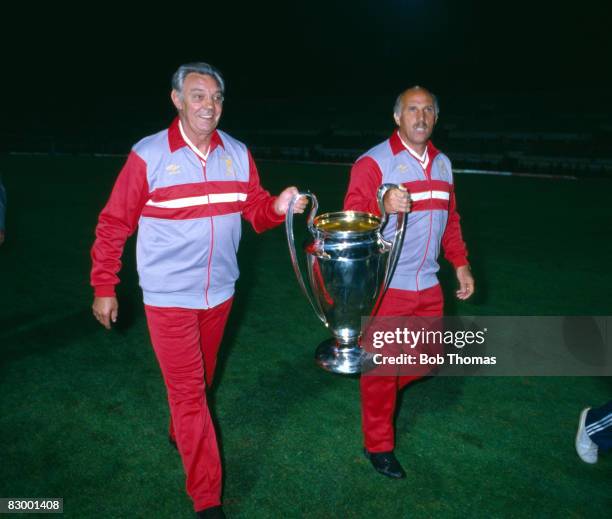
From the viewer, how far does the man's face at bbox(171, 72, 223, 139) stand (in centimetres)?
217

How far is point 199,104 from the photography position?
2180 millimetres

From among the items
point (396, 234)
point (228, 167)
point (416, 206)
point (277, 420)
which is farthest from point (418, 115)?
point (277, 420)

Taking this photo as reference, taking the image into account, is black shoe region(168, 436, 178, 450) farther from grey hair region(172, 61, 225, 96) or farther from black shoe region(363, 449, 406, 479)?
grey hair region(172, 61, 225, 96)

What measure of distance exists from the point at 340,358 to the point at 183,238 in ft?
2.53

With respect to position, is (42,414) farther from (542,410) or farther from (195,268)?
(542,410)

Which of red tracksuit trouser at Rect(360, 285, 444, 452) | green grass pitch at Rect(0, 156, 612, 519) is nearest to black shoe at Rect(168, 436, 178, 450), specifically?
green grass pitch at Rect(0, 156, 612, 519)

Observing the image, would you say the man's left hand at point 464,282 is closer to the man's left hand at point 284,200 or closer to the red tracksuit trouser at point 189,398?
the man's left hand at point 284,200

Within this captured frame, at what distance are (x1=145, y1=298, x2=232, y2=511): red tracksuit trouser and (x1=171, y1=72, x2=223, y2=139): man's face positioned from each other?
723 mm

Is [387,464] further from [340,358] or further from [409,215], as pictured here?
[409,215]

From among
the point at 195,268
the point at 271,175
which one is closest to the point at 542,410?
the point at 195,268

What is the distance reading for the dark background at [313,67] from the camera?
16.9m

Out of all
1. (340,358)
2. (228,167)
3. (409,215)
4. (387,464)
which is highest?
(228,167)

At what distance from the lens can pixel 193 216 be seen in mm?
2199

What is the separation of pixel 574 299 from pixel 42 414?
430 centimetres
